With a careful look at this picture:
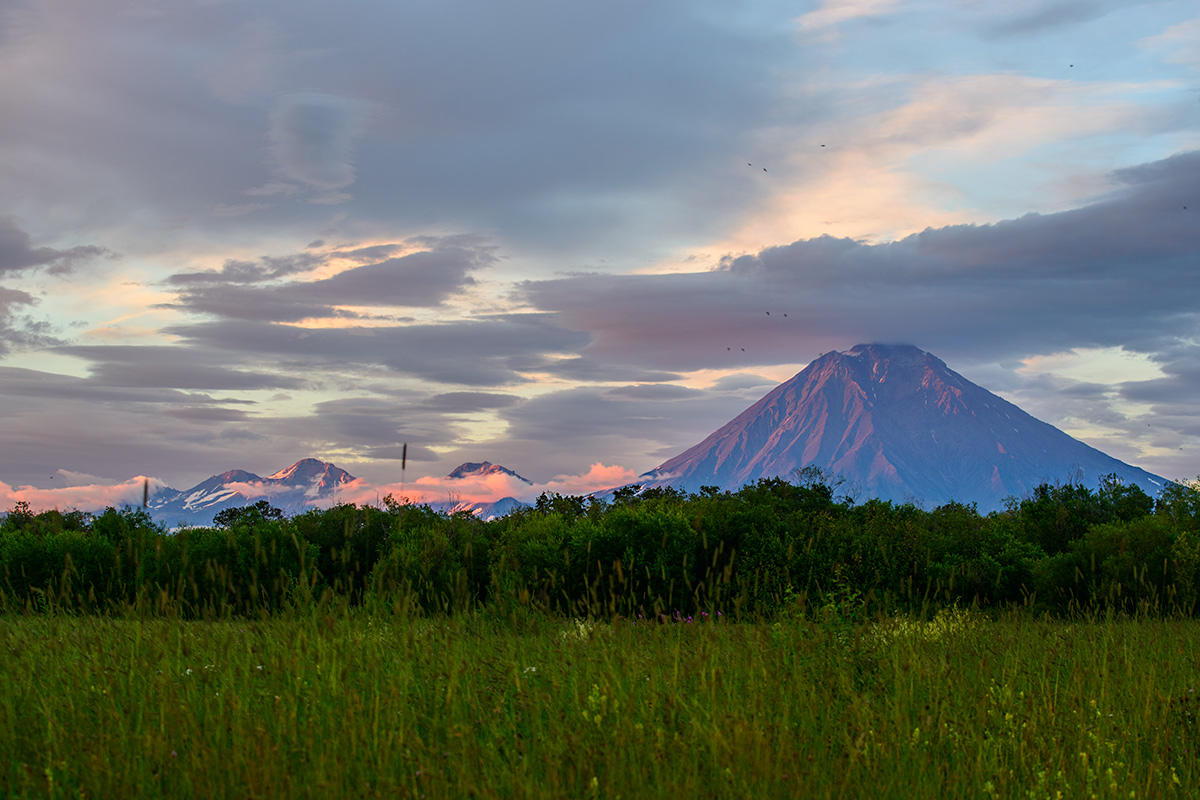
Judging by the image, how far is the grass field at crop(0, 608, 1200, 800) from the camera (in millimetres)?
4523

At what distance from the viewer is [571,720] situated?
5418 millimetres

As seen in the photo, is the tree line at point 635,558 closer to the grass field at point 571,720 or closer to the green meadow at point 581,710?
the green meadow at point 581,710

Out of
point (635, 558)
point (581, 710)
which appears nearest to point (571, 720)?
point (581, 710)

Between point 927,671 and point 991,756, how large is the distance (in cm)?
128

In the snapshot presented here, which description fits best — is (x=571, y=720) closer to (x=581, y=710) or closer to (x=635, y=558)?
(x=581, y=710)

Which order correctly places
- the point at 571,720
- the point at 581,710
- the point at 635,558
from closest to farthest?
the point at 581,710
the point at 571,720
the point at 635,558

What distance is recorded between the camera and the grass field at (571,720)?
452 cm

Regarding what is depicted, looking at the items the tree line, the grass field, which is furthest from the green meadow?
the tree line

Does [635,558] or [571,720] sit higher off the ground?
[635,558]

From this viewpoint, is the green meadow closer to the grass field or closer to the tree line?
the grass field

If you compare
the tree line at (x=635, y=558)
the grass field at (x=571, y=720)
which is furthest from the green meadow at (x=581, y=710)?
the tree line at (x=635, y=558)

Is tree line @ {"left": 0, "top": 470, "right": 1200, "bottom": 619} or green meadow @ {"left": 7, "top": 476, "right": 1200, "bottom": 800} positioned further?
tree line @ {"left": 0, "top": 470, "right": 1200, "bottom": 619}

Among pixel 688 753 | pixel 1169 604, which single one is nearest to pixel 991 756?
pixel 688 753

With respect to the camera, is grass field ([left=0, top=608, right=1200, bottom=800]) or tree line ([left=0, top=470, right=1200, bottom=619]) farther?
tree line ([left=0, top=470, right=1200, bottom=619])
